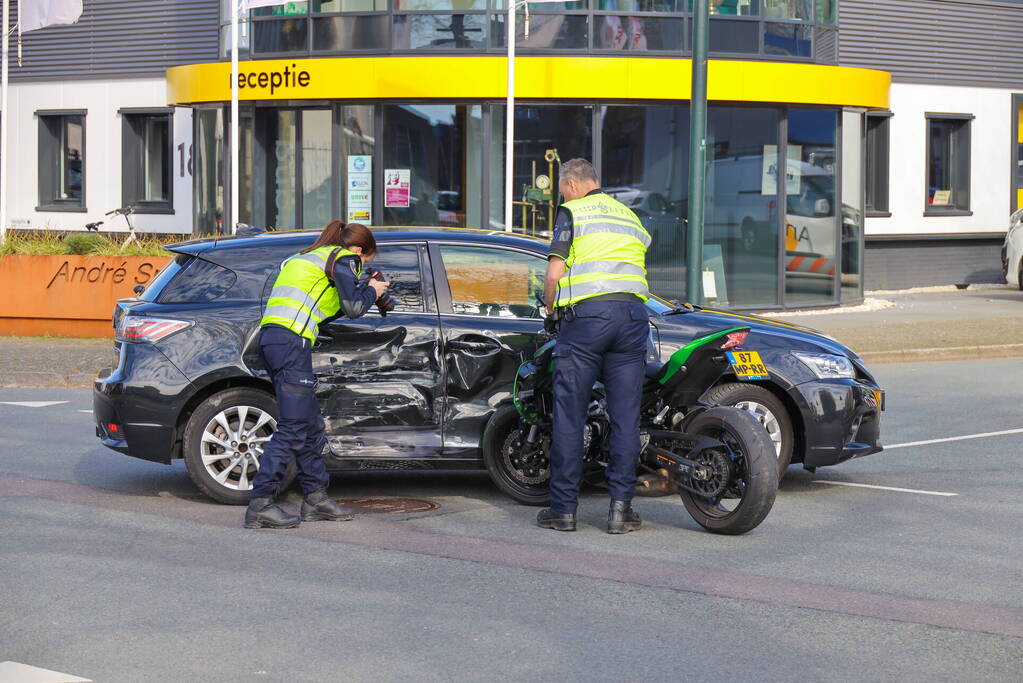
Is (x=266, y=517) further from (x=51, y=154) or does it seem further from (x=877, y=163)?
(x=51, y=154)

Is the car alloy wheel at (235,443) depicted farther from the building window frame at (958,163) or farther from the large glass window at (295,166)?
the building window frame at (958,163)

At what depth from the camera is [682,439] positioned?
25.0 feet

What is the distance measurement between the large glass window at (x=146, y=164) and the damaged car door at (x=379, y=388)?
2051cm

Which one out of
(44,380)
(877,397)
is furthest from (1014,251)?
(877,397)

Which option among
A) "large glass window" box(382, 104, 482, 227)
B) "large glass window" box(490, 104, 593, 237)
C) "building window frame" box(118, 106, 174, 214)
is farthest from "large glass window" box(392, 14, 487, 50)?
"building window frame" box(118, 106, 174, 214)

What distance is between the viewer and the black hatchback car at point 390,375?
8.22m

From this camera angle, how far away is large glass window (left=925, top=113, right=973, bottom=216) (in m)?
27.6

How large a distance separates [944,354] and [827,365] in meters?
8.50

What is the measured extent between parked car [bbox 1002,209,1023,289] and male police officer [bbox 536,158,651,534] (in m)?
19.5

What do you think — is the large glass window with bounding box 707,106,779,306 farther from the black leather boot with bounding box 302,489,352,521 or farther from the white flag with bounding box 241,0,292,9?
the black leather boot with bounding box 302,489,352,521

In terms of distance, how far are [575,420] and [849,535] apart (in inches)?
61.0

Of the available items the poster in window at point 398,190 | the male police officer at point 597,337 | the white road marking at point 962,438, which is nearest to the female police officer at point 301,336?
the male police officer at point 597,337

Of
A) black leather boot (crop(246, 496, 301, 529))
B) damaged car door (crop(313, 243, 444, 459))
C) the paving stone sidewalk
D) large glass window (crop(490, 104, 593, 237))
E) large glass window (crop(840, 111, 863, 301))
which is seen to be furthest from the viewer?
large glass window (crop(840, 111, 863, 301))

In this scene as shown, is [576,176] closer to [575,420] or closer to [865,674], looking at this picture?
[575,420]
